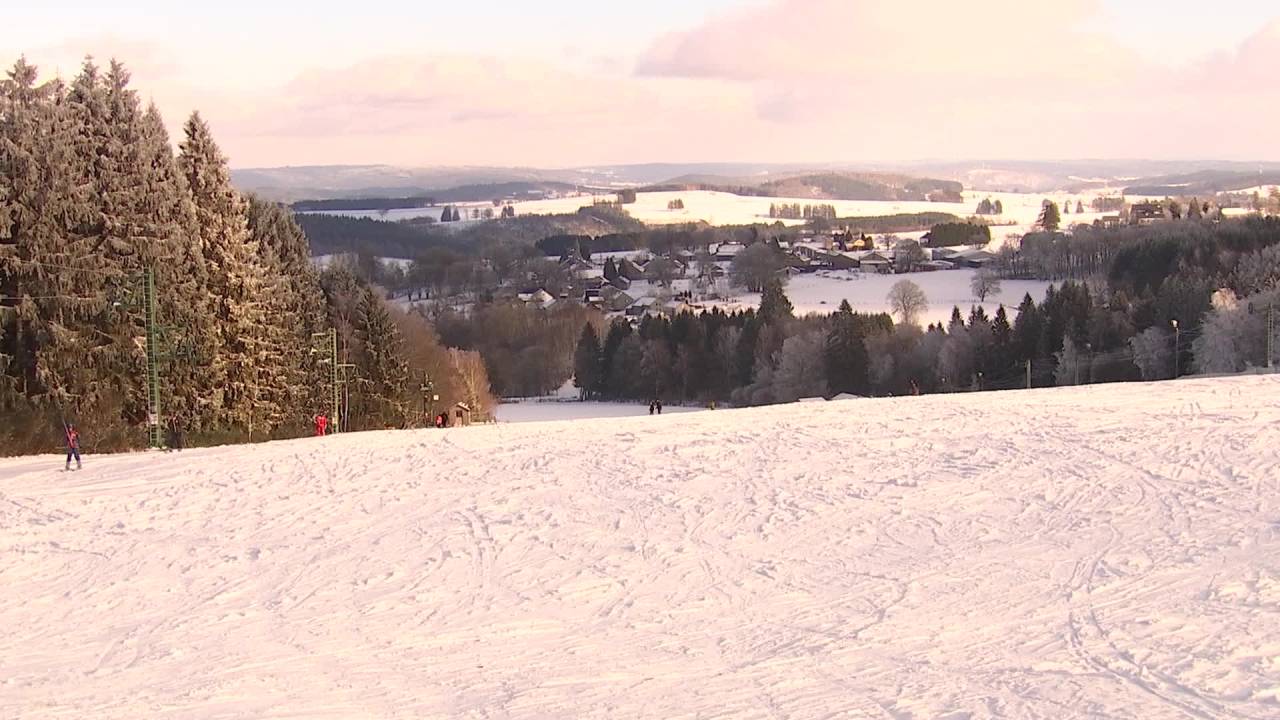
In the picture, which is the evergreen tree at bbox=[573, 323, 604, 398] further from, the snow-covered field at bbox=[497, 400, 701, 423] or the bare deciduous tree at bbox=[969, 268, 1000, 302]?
the bare deciduous tree at bbox=[969, 268, 1000, 302]

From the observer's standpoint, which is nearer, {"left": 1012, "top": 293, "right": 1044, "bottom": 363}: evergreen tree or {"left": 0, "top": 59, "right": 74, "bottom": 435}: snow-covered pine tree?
{"left": 0, "top": 59, "right": 74, "bottom": 435}: snow-covered pine tree

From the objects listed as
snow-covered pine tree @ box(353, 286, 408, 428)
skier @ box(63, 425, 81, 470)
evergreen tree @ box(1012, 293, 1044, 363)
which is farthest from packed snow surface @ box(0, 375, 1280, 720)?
evergreen tree @ box(1012, 293, 1044, 363)

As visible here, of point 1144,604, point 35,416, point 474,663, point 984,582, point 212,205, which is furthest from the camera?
point 212,205

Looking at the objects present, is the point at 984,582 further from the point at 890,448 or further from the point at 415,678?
the point at 890,448

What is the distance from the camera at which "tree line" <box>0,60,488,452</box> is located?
29672 mm

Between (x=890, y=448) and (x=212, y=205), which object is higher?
(x=212, y=205)

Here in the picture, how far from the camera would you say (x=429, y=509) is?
2117 cm

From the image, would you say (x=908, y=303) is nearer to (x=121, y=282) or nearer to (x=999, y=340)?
(x=999, y=340)

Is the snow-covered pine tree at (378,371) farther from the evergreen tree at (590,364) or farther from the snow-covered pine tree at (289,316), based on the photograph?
the evergreen tree at (590,364)

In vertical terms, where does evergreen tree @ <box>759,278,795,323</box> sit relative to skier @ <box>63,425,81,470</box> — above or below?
below

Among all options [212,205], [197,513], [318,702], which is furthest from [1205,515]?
[212,205]

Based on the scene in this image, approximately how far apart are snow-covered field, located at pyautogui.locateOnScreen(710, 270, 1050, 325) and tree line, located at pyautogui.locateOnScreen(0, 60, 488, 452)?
276 ft

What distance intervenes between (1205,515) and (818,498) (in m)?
6.13

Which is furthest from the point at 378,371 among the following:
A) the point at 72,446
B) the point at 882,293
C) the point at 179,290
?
the point at 882,293
